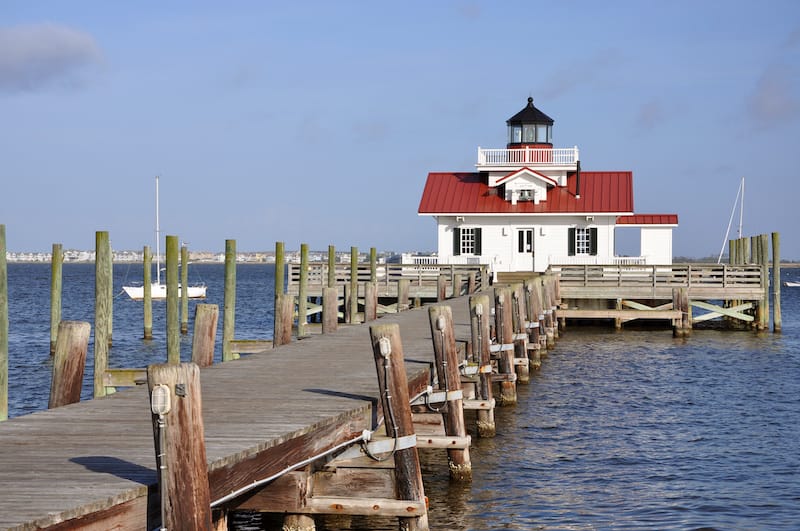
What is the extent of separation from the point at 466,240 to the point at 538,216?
3.07 metres

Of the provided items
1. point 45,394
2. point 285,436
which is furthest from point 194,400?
point 45,394

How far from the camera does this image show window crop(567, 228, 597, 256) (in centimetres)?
4044

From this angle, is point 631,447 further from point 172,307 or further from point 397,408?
point 172,307

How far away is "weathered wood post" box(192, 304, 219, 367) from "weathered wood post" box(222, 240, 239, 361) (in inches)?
171

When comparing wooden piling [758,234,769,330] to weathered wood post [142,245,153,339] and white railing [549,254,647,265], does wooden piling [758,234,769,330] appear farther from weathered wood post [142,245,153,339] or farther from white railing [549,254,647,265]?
weathered wood post [142,245,153,339]

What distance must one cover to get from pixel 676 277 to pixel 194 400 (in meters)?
29.1

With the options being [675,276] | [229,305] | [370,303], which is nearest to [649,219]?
[675,276]

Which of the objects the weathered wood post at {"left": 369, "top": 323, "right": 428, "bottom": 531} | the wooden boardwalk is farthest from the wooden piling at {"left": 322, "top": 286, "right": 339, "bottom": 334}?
the weathered wood post at {"left": 369, "top": 323, "right": 428, "bottom": 531}

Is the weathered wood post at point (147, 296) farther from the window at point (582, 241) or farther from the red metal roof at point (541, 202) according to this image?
the window at point (582, 241)

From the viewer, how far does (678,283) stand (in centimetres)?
3269

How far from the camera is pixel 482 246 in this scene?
135ft

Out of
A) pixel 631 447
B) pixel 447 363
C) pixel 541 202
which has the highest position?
pixel 541 202

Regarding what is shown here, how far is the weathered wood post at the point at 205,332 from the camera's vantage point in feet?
37.3

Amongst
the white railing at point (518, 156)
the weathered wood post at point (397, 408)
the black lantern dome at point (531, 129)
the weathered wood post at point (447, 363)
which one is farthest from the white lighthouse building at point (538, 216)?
the weathered wood post at point (397, 408)
